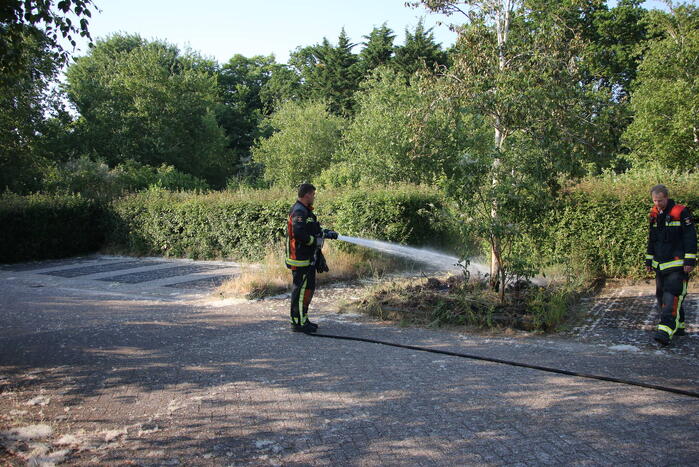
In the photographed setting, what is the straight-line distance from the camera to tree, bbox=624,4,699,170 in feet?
64.8

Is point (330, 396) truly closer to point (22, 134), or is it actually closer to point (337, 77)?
Answer: point (22, 134)

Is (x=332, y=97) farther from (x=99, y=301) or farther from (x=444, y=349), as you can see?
(x=444, y=349)

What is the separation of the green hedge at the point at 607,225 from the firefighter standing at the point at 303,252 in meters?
4.97

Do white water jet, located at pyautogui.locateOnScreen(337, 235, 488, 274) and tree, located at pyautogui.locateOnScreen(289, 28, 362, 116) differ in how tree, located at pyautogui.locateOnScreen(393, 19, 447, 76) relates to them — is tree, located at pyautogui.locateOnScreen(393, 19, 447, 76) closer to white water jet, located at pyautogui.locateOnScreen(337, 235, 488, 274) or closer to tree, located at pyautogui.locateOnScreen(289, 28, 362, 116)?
tree, located at pyautogui.locateOnScreen(289, 28, 362, 116)

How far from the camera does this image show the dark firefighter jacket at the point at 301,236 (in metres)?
6.73

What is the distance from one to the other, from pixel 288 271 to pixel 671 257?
6.41 metres

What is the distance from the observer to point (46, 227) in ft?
54.3

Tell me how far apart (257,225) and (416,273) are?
517 centimetres

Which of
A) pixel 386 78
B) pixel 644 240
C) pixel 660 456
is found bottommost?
pixel 660 456

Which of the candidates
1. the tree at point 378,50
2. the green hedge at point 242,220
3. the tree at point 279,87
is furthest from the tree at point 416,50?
the green hedge at point 242,220

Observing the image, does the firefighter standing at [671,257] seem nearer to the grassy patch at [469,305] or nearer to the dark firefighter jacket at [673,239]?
the dark firefighter jacket at [673,239]

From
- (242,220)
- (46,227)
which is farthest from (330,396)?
(46,227)

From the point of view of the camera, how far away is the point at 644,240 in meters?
10.1

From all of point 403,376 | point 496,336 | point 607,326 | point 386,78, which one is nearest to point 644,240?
point 607,326
